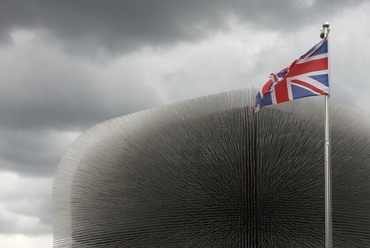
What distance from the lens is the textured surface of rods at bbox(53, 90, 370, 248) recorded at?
20.0 metres

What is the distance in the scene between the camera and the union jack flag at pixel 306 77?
14141 millimetres

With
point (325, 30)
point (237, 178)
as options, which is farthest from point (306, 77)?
point (237, 178)

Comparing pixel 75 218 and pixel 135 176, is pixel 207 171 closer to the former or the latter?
pixel 135 176

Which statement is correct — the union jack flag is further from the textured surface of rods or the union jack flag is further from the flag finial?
the textured surface of rods

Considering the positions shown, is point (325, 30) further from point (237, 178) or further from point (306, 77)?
point (237, 178)

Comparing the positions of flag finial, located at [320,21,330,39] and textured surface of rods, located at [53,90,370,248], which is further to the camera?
textured surface of rods, located at [53,90,370,248]

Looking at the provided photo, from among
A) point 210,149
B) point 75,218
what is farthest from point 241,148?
point 75,218

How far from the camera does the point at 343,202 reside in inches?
797

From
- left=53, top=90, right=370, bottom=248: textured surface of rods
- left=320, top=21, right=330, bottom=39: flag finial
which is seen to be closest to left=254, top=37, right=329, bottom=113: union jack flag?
left=320, top=21, right=330, bottom=39: flag finial

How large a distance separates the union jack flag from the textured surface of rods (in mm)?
5465

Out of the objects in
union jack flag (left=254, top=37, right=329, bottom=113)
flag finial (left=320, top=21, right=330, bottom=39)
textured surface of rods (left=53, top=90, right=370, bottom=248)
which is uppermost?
flag finial (left=320, top=21, right=330, bottom=39)

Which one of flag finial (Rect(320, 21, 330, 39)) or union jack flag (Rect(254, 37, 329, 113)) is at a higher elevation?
flag finial (Rect(320, 21, 330, 39))

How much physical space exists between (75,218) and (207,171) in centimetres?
655

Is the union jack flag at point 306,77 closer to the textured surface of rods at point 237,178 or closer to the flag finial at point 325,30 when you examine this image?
the flag finial at point 325,30
